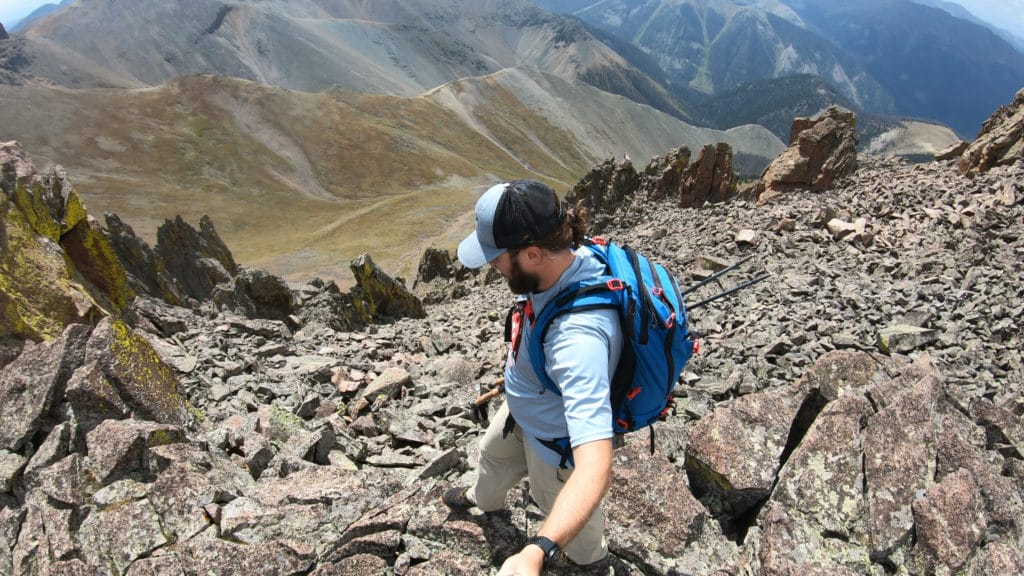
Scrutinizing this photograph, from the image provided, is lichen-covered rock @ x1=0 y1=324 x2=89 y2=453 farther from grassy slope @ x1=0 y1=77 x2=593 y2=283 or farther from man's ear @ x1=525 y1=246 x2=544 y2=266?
grassy slope @ x1=0 y1=77 x2=593 y2=283

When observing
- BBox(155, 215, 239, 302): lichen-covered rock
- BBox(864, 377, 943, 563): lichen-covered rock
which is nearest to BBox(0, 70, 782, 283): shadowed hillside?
BBox(155, 215, 239, 302): lichen-covered rock

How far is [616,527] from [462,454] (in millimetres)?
3063

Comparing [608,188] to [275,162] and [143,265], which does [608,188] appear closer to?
[143,265]

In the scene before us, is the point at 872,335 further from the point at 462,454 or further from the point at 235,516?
the point at 235,516

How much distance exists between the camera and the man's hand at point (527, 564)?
3.45 meters

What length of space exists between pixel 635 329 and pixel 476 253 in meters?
1.43

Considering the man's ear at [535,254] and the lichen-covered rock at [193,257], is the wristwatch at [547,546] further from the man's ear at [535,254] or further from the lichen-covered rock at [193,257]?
the lichen-covered rock at [193,257]

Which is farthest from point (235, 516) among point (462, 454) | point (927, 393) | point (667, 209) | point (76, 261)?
point (667, 209)

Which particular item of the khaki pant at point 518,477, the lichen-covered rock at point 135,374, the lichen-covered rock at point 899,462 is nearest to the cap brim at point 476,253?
the khaki pant at point 518,477

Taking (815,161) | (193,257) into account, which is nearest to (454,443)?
(815,161)

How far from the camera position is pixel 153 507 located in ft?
22.7

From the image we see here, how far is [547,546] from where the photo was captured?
3.50 m

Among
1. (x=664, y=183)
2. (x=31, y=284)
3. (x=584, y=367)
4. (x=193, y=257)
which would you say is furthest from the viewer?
(x=664, y=183)

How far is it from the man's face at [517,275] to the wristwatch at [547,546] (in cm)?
182
